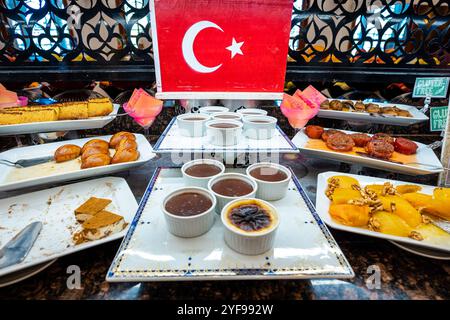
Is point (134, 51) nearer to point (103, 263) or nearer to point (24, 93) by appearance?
point (24, 93)

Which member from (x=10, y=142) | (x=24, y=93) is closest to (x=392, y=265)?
(x=10, y=142)

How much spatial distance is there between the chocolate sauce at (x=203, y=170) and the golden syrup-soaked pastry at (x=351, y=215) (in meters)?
0.58

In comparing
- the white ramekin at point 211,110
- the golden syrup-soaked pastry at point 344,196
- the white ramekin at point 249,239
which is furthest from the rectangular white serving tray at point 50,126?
the golden syrup-soaked pastry at point 344,196

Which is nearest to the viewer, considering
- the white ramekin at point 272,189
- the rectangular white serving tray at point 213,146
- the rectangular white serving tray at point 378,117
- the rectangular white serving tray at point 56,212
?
the rectangular white serving tray at point 56,212

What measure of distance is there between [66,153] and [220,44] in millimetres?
1050

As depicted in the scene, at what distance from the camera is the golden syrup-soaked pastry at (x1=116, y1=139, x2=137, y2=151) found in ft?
4.66

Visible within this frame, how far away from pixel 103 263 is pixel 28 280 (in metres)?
0.24

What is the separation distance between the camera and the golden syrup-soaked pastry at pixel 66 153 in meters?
1.40

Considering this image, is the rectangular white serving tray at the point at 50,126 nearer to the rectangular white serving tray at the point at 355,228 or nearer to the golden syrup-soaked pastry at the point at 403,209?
the rectangular white serving tray at the point at 355,228

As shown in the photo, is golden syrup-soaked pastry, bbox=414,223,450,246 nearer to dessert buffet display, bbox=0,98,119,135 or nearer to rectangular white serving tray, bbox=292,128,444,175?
rectangular white serving tray, bbox=292,128,444,175

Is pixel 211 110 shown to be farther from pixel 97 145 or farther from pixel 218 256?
pixel 218 256

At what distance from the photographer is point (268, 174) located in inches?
48.6

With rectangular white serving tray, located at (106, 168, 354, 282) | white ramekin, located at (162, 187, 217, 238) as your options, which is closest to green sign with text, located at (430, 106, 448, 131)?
rectangular white serving tray, located at (106, 168, 354, 282)

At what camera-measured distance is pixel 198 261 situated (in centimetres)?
85
